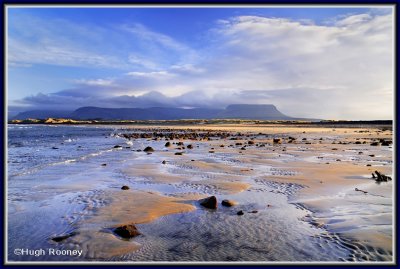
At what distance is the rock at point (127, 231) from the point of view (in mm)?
7258

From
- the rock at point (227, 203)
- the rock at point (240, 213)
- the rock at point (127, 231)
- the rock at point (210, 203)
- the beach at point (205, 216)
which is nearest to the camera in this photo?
the beach at point (205, 216)

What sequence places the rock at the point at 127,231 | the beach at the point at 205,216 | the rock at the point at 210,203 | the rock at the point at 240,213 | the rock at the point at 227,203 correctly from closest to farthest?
1. the beach at the point at 205,216
2. the rock at the point at 127,231
3. the rock at the point at 240,213
4. the rock at the point at 210,203
5. the rock at the point at 227,203

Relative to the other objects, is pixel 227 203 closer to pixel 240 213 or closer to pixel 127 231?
pixel 240 213

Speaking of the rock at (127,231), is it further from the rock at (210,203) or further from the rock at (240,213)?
the rock at (240,213)

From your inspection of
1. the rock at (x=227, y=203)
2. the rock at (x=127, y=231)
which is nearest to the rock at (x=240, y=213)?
the rock at (x=227, y=203)

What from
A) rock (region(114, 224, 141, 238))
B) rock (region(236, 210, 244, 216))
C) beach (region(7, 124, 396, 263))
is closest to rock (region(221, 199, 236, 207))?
beach (region(7, 124, 396, 263))

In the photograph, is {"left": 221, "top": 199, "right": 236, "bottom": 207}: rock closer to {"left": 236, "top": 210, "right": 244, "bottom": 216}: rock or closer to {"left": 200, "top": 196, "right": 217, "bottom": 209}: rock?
{"left": 200, "top": 196, "right": 217, "bottom": 209}: rock

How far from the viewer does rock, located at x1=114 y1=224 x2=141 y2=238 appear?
7.26m

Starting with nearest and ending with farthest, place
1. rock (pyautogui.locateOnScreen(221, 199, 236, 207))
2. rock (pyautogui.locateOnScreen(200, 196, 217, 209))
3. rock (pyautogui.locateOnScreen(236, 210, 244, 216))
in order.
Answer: rock (pyautogui.locateOnScreen(236, 210, 244, 216)) < rock (pyautogui.locateOnScreen(200, 196, 217, 209)) < rock (pyautogui.locateOnScreen(221, 199, 236, 207))

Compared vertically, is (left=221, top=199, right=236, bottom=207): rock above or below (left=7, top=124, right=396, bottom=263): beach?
above

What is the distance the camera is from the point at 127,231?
287 inches

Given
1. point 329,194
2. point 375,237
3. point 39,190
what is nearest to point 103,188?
point 39,190

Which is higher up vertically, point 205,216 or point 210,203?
point 210,203

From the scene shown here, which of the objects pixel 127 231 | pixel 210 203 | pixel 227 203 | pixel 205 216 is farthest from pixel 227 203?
pixel 127 231
